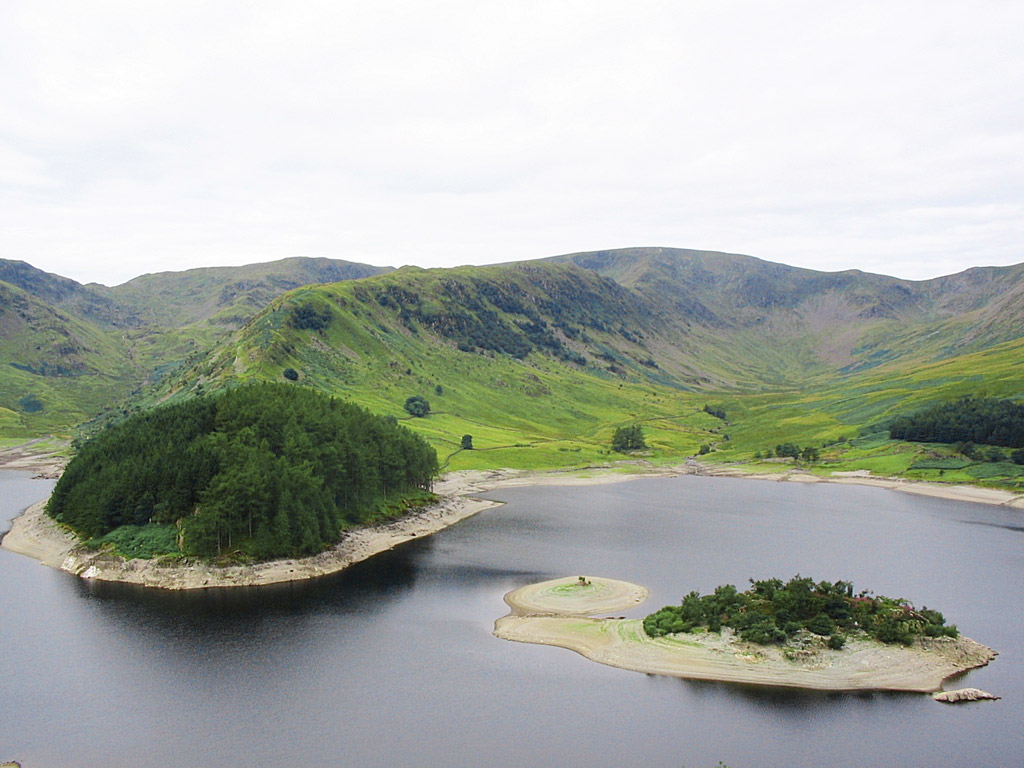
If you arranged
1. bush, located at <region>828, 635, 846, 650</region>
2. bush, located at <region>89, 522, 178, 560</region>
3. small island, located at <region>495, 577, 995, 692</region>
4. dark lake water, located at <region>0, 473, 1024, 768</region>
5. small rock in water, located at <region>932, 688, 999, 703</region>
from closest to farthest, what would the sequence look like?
dark lake water, located at <region>0, 473, 1024, 768</region> < small rock in water, located at <region>932, 688, 999, 703</region> < small island, located at <region>495, 577, 995, 692</region> < bush, located at <region>828, 635, 846, 650</region> < bush, located at <region>89, 522, 178, 560</region>

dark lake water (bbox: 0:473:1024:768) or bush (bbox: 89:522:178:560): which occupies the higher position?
bush (bbox: 89:522:178:560)

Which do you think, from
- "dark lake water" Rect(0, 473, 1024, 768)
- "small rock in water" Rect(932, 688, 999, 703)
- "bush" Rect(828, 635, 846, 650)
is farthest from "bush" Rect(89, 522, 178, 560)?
"small rock in water" Rect(932, 688, 999, 703)

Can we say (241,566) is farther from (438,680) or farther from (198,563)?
(438,680)

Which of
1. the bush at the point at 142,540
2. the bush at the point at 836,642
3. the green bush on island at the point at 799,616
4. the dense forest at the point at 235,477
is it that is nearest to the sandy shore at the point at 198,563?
the bush at the point at 142,540

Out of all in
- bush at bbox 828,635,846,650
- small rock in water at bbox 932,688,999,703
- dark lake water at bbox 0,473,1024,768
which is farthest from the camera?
bush at bbox 828,635,846,650

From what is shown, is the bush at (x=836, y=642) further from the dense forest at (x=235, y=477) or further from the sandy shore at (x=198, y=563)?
the dense forest at (x=235, y=477)

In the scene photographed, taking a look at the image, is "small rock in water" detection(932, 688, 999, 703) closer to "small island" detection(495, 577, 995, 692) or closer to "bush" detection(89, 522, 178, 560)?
"small island" detection(495, 577, 995, 692)
